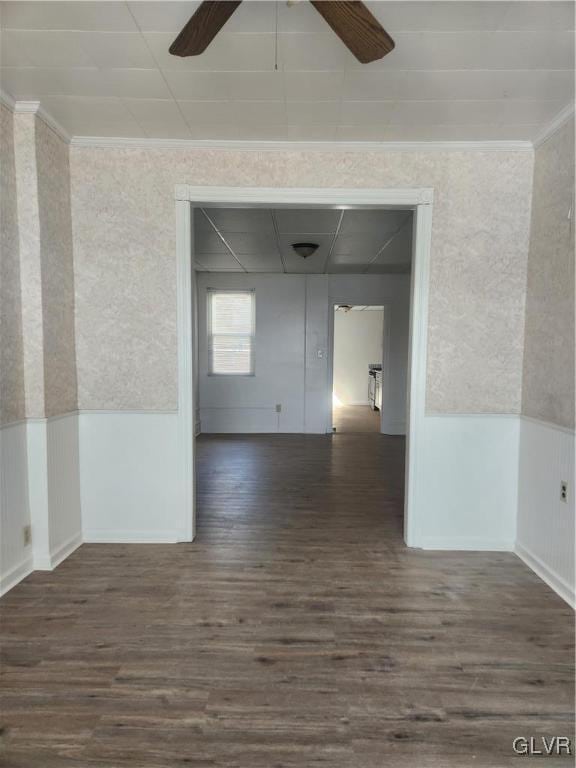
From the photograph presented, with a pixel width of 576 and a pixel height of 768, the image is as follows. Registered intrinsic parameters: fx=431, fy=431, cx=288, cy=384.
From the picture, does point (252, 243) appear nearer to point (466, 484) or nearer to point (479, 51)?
point (479, 51)

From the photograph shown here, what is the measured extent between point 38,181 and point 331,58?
1721 millimetres

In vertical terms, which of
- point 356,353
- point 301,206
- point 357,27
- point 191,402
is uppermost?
point 357,27

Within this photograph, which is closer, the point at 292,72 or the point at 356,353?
the point at 292,72

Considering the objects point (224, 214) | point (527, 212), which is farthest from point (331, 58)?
point (224, 214)

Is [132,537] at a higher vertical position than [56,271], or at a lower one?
lower

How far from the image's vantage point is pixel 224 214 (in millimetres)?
3750

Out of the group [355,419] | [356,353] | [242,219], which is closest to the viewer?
[242,219]

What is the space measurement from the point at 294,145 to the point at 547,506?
2.68 metres

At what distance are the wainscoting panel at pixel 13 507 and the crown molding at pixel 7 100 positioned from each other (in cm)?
172

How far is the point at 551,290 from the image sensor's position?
2502mm

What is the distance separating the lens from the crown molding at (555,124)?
2305mm

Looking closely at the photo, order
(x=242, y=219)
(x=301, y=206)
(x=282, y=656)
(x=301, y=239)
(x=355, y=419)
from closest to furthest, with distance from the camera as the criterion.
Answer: (x=282, y=656) < (x=301, y=206) < (x=242, y=219) < (x=301, y=239) < (x=355, y=419)

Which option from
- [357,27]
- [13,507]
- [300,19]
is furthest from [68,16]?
[13,507]

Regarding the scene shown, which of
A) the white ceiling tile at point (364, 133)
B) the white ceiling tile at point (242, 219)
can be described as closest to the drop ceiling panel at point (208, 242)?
the white ceiling tile at point (242, 219)
